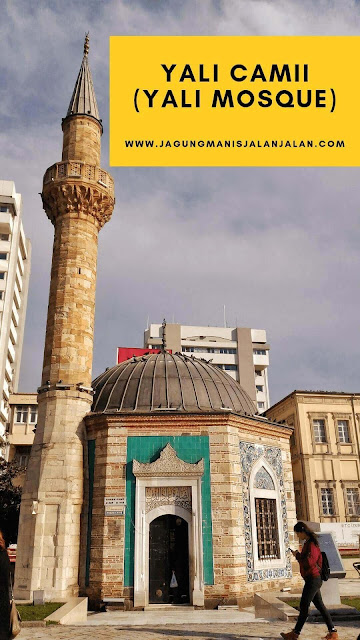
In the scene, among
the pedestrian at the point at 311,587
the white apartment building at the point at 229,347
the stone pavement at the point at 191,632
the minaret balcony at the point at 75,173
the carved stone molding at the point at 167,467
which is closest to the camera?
the pedestrian at the point at 311,587

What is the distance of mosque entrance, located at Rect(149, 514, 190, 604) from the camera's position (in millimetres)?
13695

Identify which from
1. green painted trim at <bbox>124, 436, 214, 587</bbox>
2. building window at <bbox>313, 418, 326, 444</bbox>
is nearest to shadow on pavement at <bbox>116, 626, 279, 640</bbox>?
green painted trim at <bbox>124, 436, 214, 587</bbox>

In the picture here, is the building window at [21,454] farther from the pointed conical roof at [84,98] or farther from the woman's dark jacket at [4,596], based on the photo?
the woman's dark jacket at [4,596]

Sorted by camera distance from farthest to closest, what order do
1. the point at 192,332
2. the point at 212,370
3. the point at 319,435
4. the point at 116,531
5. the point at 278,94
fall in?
the point at 192,332 → the point at 319,435 → the point at 212,370 → the point at 116,531 → the point at 278,94

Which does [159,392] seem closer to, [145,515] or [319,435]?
[145,515]

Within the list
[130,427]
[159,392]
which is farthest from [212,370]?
[130,427]

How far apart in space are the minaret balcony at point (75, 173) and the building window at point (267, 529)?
12109 mm

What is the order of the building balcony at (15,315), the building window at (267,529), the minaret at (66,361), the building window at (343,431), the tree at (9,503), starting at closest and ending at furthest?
the minaret at (66,361), the building window at (267,529), the tree at (9,503), the building window at (343,431), the building balcony at (15,315)

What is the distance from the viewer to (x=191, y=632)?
8.85 meters

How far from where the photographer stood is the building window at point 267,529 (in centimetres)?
1516

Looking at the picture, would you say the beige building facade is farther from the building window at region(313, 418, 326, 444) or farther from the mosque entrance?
the mosque entrance

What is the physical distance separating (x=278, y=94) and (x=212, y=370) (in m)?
10.0

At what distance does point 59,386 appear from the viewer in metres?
15.4

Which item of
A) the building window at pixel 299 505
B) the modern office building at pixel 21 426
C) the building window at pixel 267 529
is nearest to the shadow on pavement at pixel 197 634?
the building window at pixel 267 529
